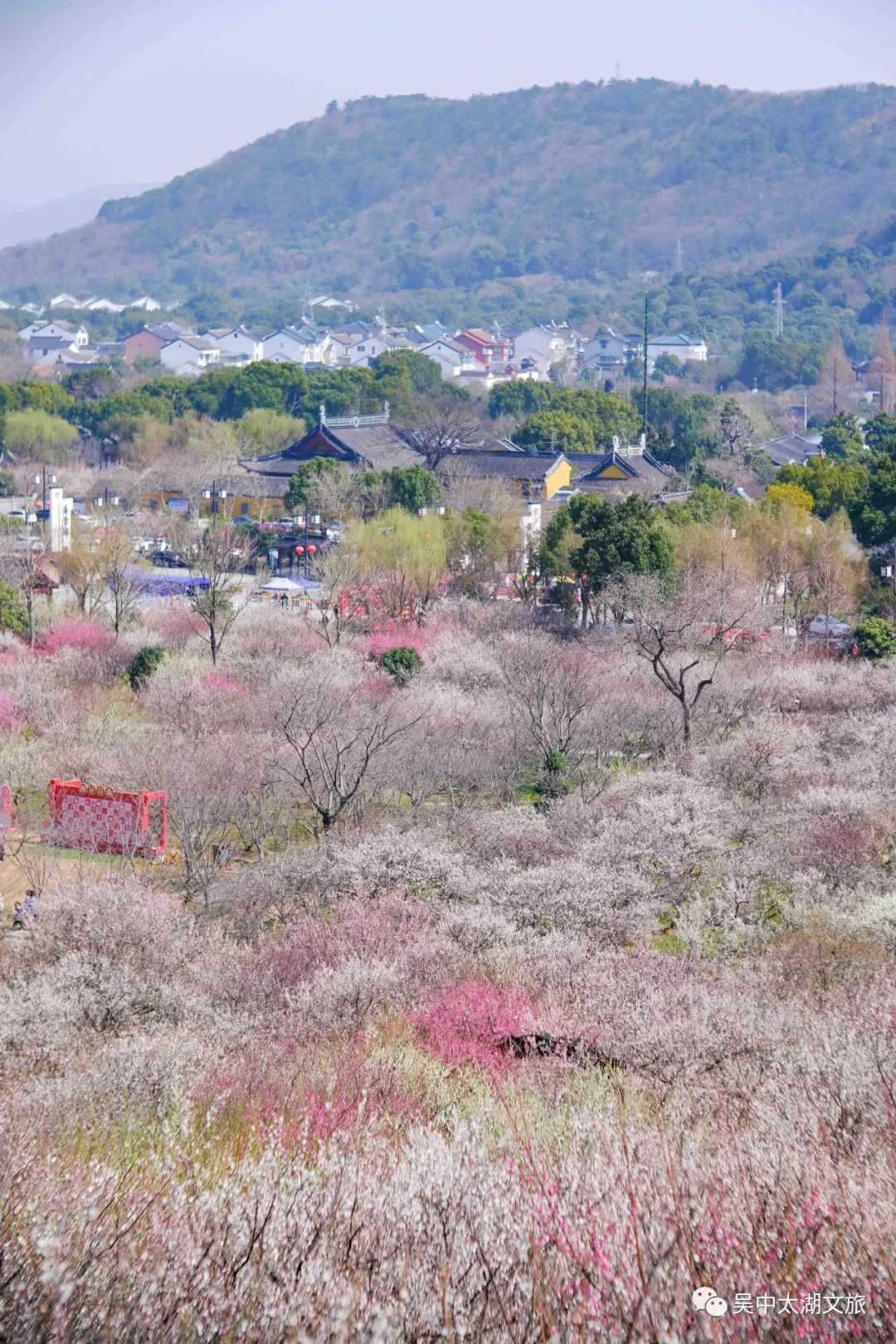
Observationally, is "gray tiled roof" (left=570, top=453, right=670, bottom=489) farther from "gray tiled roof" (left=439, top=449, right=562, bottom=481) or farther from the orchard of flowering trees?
the orchard of flowering trees

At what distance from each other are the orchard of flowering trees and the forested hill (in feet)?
395

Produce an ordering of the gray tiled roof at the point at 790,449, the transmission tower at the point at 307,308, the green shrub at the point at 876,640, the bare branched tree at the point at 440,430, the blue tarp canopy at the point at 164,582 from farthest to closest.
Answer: the transmission tower at the point at 307,308 < the gray tiled roof at the point at 790,449 < the bare branched tree at the point at 440,430 < the blue tarp canopy at the point at 164,582 < the green shrub at the point at 876,640

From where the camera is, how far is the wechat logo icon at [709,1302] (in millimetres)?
6711

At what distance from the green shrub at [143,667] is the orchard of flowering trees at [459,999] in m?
0.06

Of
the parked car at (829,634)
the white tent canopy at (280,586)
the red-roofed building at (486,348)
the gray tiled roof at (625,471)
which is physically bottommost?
the red-roofed building at (486,348)

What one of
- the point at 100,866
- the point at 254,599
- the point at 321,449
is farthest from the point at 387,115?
the point at 100,866

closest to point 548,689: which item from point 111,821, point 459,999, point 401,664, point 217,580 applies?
point 401,664

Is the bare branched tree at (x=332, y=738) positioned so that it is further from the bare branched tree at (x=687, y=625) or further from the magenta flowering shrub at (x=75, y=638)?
the magenta flowering shrub at (x=75, y=638)

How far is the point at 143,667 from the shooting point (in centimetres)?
2108

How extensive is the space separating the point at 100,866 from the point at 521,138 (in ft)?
582

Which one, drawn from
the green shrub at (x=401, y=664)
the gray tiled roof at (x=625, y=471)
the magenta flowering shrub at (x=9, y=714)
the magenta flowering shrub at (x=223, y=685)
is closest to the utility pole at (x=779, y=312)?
the gray tiled roof at (x=625, y=471)

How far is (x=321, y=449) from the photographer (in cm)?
4016

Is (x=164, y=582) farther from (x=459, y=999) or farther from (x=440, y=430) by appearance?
(x=459, y=999)

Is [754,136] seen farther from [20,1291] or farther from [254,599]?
[20,1291]
